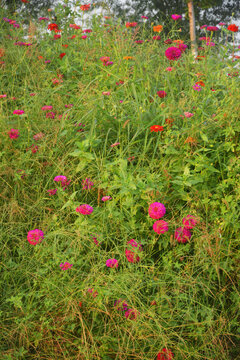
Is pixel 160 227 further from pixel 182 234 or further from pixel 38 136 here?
pixel 38 136

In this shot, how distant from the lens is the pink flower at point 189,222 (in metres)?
1.76

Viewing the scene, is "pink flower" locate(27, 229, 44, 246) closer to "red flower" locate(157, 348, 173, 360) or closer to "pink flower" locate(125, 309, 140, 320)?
"pink flower" locate(125, 309, 140, 320)

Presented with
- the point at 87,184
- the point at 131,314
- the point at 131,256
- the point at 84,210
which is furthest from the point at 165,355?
the point at 87,184

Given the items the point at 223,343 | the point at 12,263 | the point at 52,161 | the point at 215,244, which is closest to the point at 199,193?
the point at 215,244

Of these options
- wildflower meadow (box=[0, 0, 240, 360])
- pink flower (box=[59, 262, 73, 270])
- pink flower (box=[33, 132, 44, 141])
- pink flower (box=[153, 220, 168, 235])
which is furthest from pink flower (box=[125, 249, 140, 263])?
pink flower (box=[33, 132, 44, 141])

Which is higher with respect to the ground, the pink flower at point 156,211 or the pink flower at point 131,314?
the pink flower at point 156,211

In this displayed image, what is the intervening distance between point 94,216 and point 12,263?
50 cm

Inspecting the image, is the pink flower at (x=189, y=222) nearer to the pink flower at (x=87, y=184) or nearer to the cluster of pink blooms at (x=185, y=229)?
the cluster of pink blooms at (x=185, y=229)

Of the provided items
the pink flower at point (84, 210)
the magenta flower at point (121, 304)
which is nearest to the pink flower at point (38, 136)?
the pink flower at point (84, 210)

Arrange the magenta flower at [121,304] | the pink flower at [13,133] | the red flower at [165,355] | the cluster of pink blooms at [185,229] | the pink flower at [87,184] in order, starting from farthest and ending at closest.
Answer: the pink flower at [13,133]
the pink flower at [87,184]
the cluster of pink blooms at [185,229]
the magenta flower at [121,304]
the red flower at [165,355]

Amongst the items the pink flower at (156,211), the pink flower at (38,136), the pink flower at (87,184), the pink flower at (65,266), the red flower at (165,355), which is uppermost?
the pink flower at (38,136)

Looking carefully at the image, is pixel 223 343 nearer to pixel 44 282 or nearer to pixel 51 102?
pixel 44 282

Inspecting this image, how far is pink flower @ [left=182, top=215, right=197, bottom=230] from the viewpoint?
69.2 inches

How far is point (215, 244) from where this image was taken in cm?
177
